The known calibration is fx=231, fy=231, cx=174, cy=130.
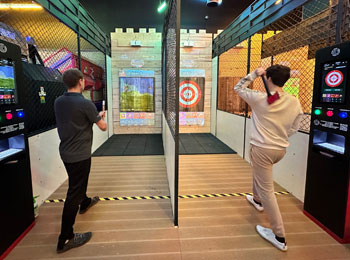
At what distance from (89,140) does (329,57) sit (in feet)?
6.67

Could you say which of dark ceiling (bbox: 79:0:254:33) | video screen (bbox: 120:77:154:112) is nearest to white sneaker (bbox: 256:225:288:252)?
video screen (bbox: 120:77:154:112)

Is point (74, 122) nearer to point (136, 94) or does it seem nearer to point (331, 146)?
point (331, 146)

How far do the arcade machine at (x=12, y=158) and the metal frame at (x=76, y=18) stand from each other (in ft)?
3.73

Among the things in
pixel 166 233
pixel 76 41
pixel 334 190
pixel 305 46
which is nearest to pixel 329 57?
pixel 334 190

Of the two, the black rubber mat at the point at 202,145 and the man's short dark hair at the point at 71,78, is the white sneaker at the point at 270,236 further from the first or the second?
the black rubber mat at the point at 202,145

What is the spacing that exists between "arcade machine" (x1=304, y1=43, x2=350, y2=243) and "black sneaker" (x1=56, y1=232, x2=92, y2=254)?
1.98 meters

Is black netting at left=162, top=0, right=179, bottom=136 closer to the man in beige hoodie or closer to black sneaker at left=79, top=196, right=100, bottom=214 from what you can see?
the man in beige hoodie

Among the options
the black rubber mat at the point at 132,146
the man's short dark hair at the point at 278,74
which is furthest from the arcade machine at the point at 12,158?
the black rubber mat at the point at 132,146

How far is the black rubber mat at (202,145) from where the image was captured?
4738 millimetres

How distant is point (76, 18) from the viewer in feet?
12.0

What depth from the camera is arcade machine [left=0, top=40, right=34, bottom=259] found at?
5.30 ft

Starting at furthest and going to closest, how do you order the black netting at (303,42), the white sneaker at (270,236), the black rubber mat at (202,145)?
1. the black rubber mat at (202,145)
2. the black netting at (303,42)
3. the white sneaker at (270,236)

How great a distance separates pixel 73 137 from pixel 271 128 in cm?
145

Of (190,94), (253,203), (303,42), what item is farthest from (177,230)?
(190,94)
